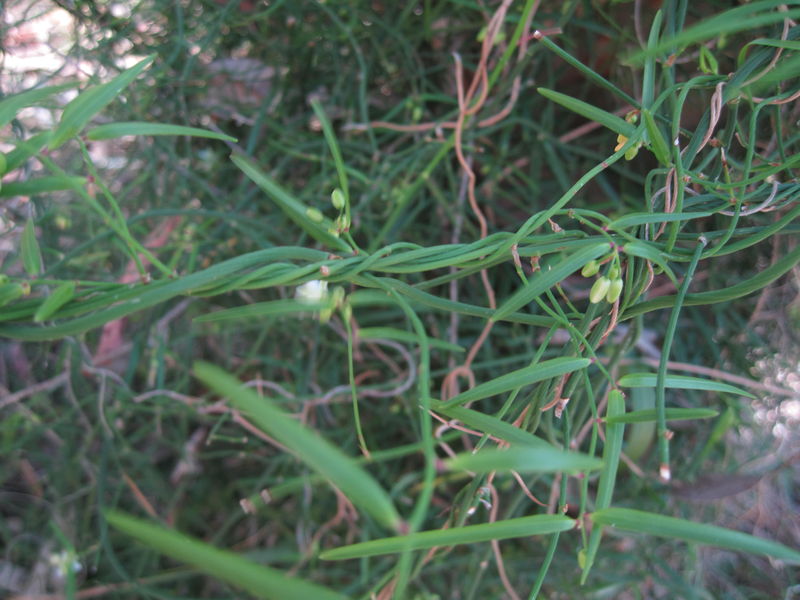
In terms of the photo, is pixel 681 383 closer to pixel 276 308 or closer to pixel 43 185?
pixel 276 308

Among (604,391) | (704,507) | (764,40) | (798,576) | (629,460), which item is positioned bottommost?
(798,576)

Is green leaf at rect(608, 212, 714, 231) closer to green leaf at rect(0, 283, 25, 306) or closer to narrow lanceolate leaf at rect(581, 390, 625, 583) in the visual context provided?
narrow lanceolate leaf at rect(581, 390, 625, 583)

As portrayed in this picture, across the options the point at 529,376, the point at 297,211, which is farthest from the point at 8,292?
the point at 529,376

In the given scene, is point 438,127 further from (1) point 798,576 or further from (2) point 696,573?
(1) point 798,576

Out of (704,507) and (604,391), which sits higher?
(604,391)

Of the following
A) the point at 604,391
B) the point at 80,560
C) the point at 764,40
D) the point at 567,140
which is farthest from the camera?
the point at 80,560

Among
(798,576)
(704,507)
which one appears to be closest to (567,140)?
(704,507)

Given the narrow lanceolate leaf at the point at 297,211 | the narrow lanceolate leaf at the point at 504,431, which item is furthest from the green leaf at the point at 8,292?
the narrow lanceolate leaf at the point at 504,431

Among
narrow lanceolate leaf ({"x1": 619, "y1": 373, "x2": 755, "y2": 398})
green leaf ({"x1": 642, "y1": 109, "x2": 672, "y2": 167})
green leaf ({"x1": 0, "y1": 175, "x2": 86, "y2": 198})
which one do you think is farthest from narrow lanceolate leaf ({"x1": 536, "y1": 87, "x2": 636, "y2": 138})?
green leaf ({"x1": 0, "y1": 175, "x2": 86, "y2": 198})
